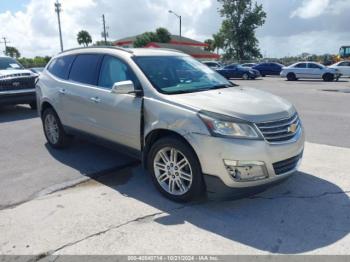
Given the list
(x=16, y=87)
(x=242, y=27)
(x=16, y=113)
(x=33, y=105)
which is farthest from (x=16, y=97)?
(x=242, y=27)

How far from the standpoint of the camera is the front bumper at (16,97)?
10.3 metres

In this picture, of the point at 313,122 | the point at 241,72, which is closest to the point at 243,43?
the point at 241,72

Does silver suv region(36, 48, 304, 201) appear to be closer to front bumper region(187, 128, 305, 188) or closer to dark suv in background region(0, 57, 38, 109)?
front bumper region(187, 128, 305, 188)

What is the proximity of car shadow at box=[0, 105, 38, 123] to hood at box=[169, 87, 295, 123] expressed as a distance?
7.28 meters

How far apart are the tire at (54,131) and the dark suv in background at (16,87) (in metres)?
4.57

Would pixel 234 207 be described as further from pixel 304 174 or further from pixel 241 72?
pixel 241 72

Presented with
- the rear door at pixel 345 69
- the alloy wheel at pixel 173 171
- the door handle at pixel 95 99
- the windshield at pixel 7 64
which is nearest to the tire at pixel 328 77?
the rear door at pixel 345 69

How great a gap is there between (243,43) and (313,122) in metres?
50.7

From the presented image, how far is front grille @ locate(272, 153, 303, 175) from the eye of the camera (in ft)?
12.4

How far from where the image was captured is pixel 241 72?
30812mm

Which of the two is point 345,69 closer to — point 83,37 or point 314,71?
point 314,71

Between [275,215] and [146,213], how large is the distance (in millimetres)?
1398

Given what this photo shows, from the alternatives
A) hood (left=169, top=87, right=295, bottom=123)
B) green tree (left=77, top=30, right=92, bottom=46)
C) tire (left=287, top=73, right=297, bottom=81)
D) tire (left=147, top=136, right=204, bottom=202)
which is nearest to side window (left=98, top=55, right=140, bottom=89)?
hood (left=169, top=87, right=295, bottom=123)

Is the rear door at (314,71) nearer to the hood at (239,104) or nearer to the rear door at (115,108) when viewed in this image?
the hood at (239,104)
